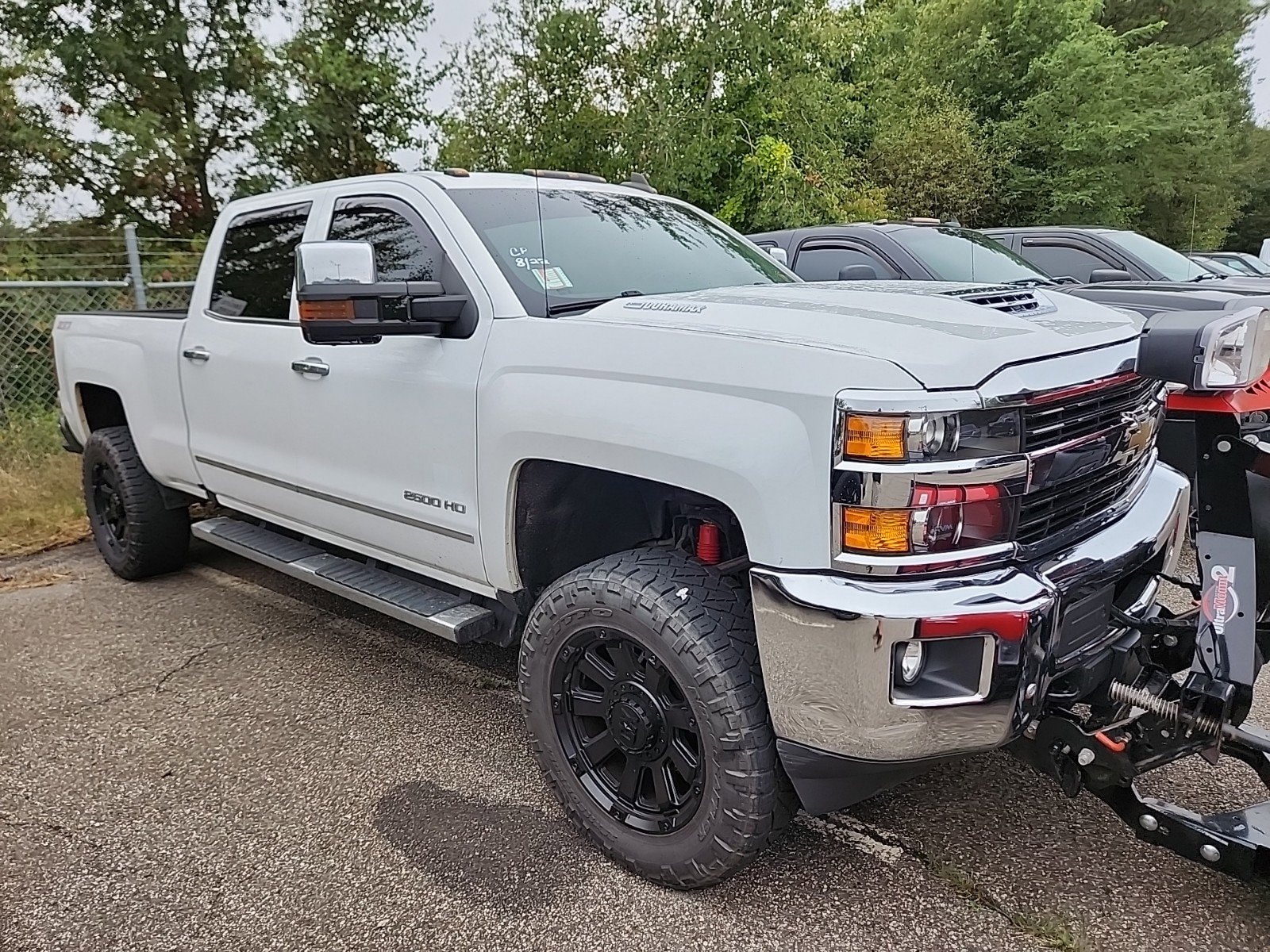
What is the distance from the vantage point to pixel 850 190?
42.4 ft

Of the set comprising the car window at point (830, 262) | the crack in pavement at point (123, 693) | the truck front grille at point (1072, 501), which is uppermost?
the car window at point (830, 262)

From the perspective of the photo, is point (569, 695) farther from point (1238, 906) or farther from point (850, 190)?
point (850, 190)

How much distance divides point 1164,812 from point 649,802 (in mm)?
1292

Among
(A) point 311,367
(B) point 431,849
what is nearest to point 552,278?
(A) point 311,367

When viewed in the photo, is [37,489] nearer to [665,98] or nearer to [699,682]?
[699,682]

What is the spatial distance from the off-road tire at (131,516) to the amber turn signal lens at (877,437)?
4.22 meters

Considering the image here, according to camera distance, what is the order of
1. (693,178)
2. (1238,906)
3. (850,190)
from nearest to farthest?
(1238,906), (693,178), (850,190)

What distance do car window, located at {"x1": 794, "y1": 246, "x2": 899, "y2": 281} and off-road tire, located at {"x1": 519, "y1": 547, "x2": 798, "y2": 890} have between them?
16.1 ft

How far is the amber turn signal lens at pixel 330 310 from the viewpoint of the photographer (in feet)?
9.07

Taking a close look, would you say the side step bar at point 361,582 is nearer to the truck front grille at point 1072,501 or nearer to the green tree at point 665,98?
the truck front grille at point 1072,501

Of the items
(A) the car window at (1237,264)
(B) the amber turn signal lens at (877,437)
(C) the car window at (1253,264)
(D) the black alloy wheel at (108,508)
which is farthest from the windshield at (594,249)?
(C) the car window at (1253,264)

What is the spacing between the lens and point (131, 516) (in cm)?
504

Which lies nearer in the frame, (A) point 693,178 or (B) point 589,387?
(B) point 589,387

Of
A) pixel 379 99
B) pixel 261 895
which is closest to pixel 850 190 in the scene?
pixel 379 99
